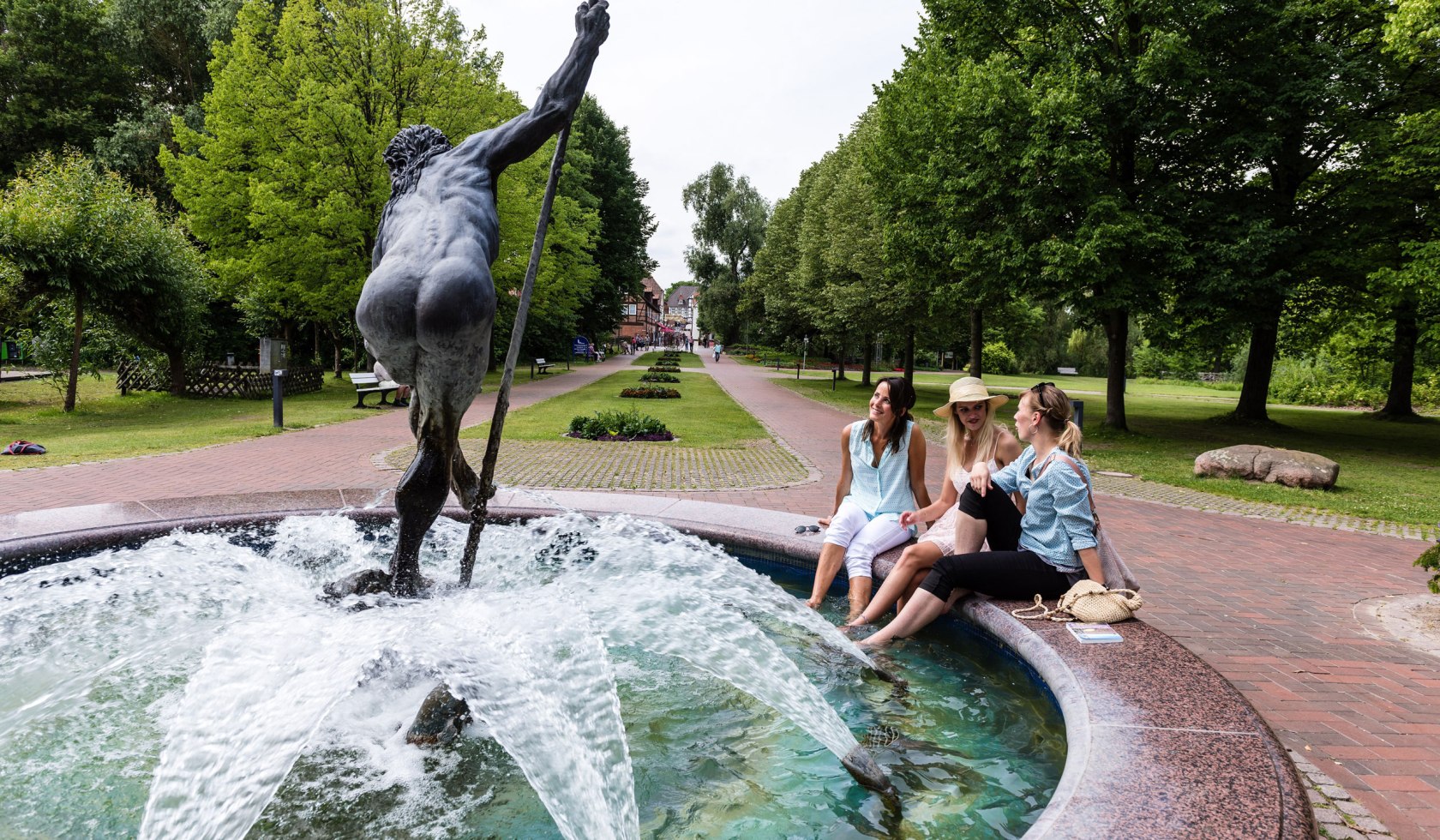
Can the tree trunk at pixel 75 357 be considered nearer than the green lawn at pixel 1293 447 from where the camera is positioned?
No

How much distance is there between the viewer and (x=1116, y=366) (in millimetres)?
18703

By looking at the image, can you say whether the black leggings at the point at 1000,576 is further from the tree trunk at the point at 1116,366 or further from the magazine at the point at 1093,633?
the tree trunk at the point at 1116,366

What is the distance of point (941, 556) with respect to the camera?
446cm

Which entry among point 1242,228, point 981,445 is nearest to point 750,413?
point 1242,228

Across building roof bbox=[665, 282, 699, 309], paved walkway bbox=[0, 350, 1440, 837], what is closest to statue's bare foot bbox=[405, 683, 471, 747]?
paved walkway bbox=[0, 350, 1440, 837]

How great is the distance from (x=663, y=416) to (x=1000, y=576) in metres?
16.0

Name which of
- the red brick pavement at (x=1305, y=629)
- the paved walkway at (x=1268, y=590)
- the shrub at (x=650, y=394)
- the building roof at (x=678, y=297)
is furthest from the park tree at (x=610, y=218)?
the building roof at (x=678, y=297)

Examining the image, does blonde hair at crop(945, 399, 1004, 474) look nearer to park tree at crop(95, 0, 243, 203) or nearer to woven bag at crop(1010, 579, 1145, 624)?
woven bag at crop(1010, 579, 1145, 624)

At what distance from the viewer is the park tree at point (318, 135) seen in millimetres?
20641

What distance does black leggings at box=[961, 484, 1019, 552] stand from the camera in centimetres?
449

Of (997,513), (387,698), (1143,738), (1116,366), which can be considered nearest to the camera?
(1143,738)

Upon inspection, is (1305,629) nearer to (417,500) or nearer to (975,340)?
(417,500)

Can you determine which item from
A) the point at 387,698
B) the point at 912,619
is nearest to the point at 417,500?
the point at 387,698

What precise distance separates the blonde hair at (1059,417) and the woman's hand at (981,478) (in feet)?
1.32
